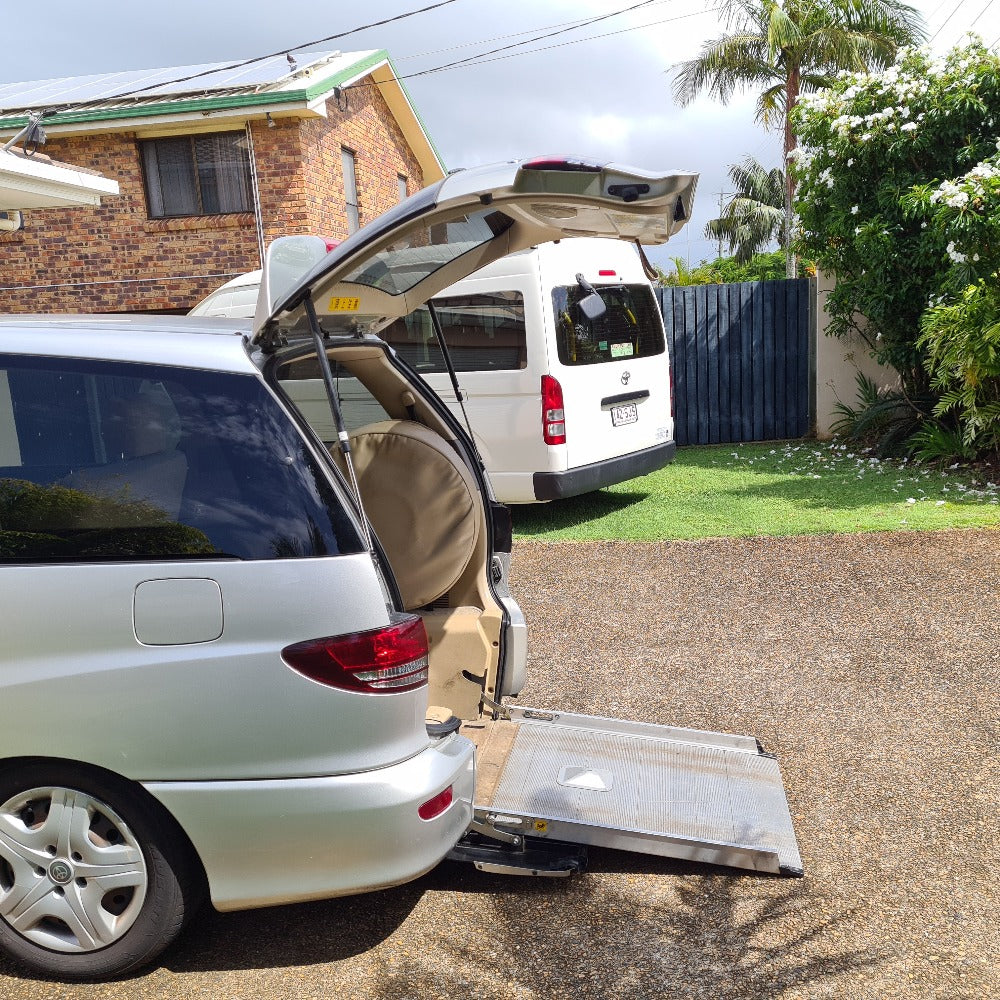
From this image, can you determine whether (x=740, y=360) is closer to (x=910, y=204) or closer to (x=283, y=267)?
(x=910, y=204)

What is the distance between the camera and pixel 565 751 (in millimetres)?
3781

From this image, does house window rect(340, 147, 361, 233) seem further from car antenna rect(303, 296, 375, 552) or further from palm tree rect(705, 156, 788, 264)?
palm tree rect(705, 156, 788, 264)

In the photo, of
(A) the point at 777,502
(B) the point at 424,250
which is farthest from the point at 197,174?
(B) the point at 424,250

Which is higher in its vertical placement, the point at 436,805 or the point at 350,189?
the point at 350,189

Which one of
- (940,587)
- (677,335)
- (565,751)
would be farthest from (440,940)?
(677,335)

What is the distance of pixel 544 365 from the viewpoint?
798 cm

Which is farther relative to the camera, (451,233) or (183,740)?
(451,233)

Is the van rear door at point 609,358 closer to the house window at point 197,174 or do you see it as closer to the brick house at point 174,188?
the brick house at point 174,188

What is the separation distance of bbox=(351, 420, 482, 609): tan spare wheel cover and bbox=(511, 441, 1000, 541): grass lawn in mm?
4448

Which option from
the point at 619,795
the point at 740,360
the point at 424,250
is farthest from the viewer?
the point at 740,360

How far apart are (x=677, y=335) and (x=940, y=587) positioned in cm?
728

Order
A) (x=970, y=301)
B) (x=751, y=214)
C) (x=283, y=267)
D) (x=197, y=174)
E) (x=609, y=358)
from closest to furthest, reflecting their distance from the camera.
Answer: (x=283, y=267)
(x=609, y=358)
(x=970, y=301)
(x=197, y=174)
(x=751, y=214)

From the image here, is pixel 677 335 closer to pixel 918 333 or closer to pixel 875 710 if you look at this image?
pixel 918 333

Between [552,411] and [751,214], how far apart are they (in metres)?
34.2
